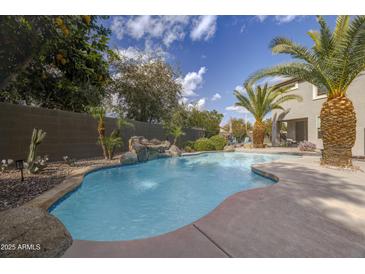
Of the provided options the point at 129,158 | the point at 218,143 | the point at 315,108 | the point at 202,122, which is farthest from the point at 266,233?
the point at 202,122

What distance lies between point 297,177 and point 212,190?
2376 millimetres

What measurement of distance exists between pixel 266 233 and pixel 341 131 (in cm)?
623

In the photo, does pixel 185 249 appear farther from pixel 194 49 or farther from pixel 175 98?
pixel 175 98

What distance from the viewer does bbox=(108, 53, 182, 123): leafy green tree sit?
15.8m

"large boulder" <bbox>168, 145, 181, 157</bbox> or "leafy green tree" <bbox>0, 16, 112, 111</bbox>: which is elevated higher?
"leafy green tree" <bbox>0, 16, 112, 111</bbox>

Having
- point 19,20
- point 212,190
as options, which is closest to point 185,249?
point 212,190

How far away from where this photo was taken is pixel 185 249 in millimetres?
1979

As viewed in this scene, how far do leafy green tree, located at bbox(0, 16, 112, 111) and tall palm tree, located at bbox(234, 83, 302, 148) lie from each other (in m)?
12.7

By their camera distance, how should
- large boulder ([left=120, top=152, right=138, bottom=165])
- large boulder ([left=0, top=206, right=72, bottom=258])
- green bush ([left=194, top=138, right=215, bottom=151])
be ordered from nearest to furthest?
large boulder ([left=0, top=206, right=72, bottom=258])
large boulder ([left=120, top=152, right=138, bottom=165])
green bush ([left=194, top=138, right=215, bottom=151])

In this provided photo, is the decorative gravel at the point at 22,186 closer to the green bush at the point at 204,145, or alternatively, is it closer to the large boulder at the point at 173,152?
the large boulder at the point at 173,152

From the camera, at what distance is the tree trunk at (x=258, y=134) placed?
15940 mm

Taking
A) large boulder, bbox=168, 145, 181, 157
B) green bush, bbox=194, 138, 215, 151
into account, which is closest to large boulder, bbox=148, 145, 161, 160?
large boulder, bbox=168, 145, 181, 157

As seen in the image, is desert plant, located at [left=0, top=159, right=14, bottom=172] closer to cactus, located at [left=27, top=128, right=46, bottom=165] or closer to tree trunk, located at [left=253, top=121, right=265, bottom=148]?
cactus, located at [left=27, top=128, right=46, bottom=165]

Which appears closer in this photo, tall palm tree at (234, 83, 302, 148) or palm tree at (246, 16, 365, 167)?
palm tree at (246, 16, 365, 167)
